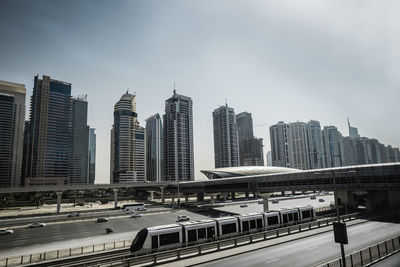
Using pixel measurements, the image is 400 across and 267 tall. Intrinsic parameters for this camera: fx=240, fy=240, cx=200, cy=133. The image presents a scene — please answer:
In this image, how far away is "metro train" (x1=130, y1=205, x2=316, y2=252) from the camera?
2323 cm

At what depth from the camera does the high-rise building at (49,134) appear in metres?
182

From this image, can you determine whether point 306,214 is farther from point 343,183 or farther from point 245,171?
point 245,171

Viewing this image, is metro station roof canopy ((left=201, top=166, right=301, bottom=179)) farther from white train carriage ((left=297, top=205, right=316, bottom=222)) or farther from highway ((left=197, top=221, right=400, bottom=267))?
highway ((left=197, top=221, right=400, bottom=267))

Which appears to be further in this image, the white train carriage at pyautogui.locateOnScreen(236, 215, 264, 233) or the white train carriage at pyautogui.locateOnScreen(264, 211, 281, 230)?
the white train carriage at pyautogui.locateOnScreen(264, 211, 281, 230)

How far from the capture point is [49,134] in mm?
188000

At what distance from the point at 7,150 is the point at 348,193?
209840 millimetres

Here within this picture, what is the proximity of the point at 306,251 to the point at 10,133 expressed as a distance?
21424cm

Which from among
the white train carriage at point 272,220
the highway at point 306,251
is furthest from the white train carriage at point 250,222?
the highway at point 306,251

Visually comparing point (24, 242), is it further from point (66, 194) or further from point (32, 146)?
point (32, 146)

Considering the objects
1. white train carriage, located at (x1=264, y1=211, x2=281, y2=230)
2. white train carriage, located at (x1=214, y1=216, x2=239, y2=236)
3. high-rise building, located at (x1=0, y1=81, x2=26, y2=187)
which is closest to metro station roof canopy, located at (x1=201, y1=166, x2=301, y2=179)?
white train carriage, located at (x1=264, y1=211, x2=281, y2=230)

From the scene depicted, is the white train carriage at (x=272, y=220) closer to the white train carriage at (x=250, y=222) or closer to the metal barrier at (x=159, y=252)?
the white train carriage at (x=250, y=222)

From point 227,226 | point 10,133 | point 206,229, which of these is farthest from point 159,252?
point 10,133

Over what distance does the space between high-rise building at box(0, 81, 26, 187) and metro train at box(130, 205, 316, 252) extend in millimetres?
199643

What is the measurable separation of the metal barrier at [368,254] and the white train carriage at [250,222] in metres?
12.7
